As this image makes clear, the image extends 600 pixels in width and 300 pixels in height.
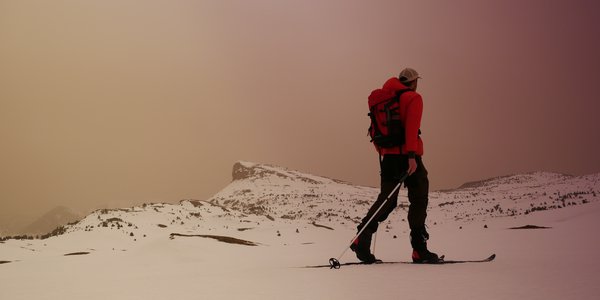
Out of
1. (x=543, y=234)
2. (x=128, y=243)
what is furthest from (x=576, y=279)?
(x=128, y=243)

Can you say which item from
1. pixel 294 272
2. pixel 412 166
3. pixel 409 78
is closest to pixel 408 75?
pixel 409 78

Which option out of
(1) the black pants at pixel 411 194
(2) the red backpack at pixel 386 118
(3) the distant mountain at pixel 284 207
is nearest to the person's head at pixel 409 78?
(2) the red backpack at pixel 386 118

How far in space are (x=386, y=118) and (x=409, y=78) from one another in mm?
713

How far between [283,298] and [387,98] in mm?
2970

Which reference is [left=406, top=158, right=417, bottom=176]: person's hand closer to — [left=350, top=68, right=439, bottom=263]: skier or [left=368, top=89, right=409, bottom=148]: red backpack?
[left=350, top=68, right=439, bottom=263]: skier

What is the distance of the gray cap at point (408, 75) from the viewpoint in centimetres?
570

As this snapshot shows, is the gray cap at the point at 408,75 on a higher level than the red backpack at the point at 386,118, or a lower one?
higher

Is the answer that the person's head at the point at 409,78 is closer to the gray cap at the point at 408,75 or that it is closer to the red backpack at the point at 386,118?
the gray cap at the point at 408,75

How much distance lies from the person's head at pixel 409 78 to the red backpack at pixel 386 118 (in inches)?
15.1

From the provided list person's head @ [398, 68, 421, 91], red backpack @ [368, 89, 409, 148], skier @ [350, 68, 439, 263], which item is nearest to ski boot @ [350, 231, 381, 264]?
skier @ [350, 68, 439, 263]

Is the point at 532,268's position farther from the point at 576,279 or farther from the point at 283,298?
the point at 283,298

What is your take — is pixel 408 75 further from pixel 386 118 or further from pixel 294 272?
pixel 294 272

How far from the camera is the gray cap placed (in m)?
5.70

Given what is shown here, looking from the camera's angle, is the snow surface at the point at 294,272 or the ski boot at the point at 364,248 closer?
the snow surface at the point at 294,272
